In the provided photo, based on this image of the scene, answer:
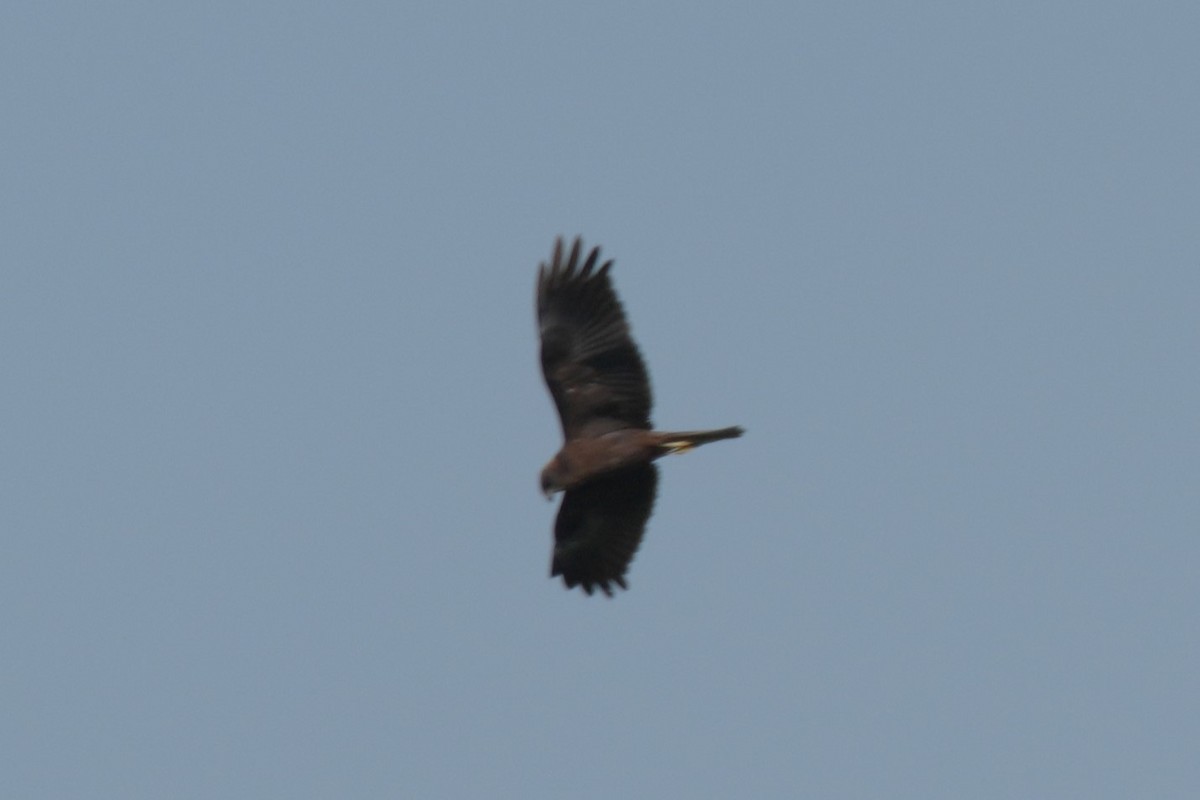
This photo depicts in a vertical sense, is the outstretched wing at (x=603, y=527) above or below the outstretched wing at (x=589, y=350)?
below

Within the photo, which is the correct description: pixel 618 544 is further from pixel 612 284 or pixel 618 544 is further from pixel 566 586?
pixel 612 284

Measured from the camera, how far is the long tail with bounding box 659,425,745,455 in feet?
57.6

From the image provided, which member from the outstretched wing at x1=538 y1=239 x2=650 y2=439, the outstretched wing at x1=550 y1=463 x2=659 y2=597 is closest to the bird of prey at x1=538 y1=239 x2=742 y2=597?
the outstretched wing at x1=538 y1=239 x2=650 y2=439

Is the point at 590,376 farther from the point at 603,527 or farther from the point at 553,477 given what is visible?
the point at 603,527

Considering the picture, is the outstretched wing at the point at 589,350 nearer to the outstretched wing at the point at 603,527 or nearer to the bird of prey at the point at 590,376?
the bird of prey at the point at 590,376

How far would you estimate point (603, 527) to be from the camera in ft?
62.9

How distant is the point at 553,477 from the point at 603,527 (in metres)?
1.08

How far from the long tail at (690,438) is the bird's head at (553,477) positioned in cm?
90

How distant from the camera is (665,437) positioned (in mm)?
17828

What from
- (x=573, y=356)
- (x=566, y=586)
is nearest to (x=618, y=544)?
(x=566, y=586)

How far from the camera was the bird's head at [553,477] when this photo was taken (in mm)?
18219

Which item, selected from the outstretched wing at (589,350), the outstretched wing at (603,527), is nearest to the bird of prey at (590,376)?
the outstretched wing at (589,350)

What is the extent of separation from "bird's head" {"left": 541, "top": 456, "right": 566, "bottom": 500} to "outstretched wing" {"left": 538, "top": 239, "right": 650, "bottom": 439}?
0.28 meters

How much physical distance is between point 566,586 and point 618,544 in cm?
69
